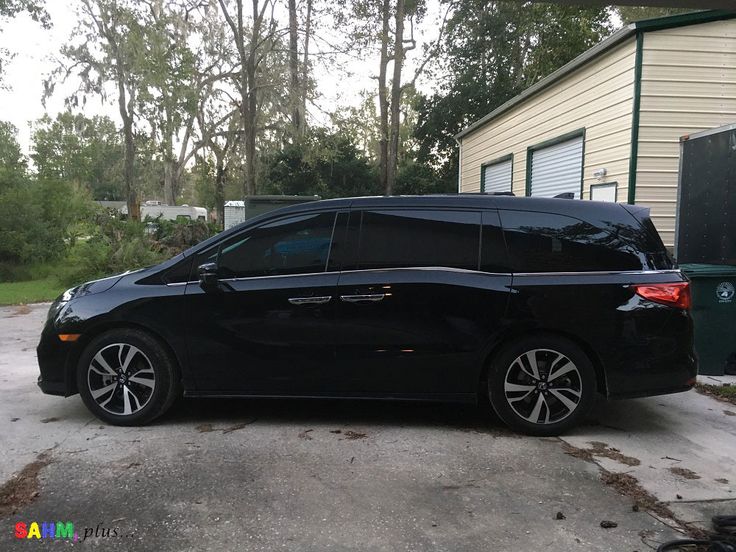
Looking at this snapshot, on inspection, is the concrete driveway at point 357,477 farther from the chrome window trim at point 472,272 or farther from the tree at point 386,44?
the tree at point 386,44

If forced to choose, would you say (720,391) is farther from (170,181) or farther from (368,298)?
(170,181)

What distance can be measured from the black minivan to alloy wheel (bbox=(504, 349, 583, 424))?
10 mm

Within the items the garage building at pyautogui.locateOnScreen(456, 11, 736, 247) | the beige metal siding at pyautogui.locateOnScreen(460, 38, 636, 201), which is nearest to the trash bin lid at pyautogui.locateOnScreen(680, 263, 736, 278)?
the garage building at pyautogui.locateOnScreen(456, 11, 736, 247)

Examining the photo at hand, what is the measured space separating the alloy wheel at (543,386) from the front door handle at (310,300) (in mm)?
1459

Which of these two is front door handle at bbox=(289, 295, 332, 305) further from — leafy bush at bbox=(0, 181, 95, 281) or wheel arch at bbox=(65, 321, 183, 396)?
leafy bush at bbox=(0, 181, 95, 281)

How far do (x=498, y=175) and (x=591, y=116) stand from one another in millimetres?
5279

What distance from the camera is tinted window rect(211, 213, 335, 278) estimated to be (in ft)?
14.6

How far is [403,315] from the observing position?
4273 mm

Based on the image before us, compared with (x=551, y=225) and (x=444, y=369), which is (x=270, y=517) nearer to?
(x=444, y=369)

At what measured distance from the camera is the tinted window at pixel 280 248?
4457 millimetres

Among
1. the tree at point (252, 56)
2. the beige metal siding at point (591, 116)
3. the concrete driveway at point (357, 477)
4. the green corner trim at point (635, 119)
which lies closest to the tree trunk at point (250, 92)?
the tree at point (252, 56)

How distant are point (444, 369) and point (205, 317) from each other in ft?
6.12

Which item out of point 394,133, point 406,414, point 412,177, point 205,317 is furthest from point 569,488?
point 412,177

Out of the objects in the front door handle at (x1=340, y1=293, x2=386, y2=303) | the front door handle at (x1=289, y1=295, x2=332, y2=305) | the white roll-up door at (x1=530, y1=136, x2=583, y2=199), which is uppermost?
the white roll-up door at (x1=530, y1=136, x2=583, y2=199)
